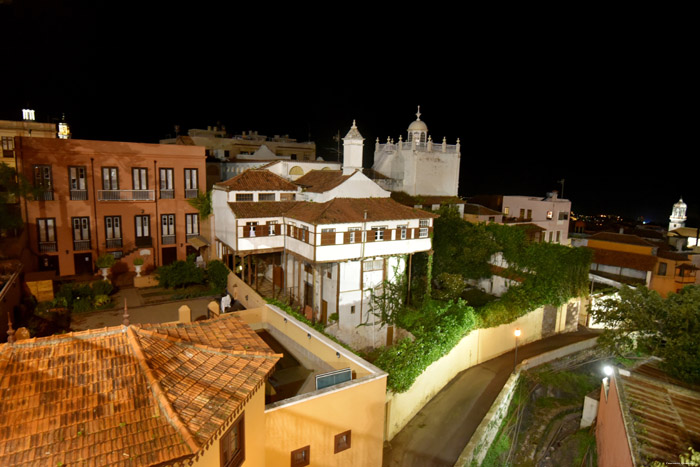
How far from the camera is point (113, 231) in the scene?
27188 mm

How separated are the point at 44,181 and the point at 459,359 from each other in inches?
1017

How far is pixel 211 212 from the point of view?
94.3ft

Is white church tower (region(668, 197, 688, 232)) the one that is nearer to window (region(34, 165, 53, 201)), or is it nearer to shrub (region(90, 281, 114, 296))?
shrub (region(90, 281, 114, 296))

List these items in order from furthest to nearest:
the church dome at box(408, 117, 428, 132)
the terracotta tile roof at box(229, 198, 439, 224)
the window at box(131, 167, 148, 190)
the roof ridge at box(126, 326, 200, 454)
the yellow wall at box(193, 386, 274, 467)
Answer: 1. the church dome at box(408, 117, 428, 132)
2. the window at box(131, 167, 148, 190)
3. the terracotta tile roof at box(229, 198, 439, 224)
4. the yellow wall at box(193, 386, 274, 467)
5. the roof ridge at box(126, 326, 200, 454)

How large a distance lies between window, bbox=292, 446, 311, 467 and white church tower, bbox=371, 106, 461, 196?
26.5 m

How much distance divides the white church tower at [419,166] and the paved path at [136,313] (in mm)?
18597

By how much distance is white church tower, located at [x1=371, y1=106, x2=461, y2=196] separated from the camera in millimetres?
35812

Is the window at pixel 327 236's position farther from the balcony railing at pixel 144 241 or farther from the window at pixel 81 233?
the window at pixel 81 233

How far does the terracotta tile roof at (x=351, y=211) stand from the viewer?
22750mm

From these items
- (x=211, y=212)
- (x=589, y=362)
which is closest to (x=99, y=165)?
(x=211, y=212)

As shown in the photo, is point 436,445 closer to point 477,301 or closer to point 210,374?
point 210,374

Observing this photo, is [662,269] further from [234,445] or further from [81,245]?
[81,245]

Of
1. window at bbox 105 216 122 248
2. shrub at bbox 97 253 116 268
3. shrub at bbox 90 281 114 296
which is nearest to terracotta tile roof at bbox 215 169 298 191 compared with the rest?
window at bbox 105 216 122 248

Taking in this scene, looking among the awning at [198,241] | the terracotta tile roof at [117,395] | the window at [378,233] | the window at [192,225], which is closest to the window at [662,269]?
the window at [378,233]
